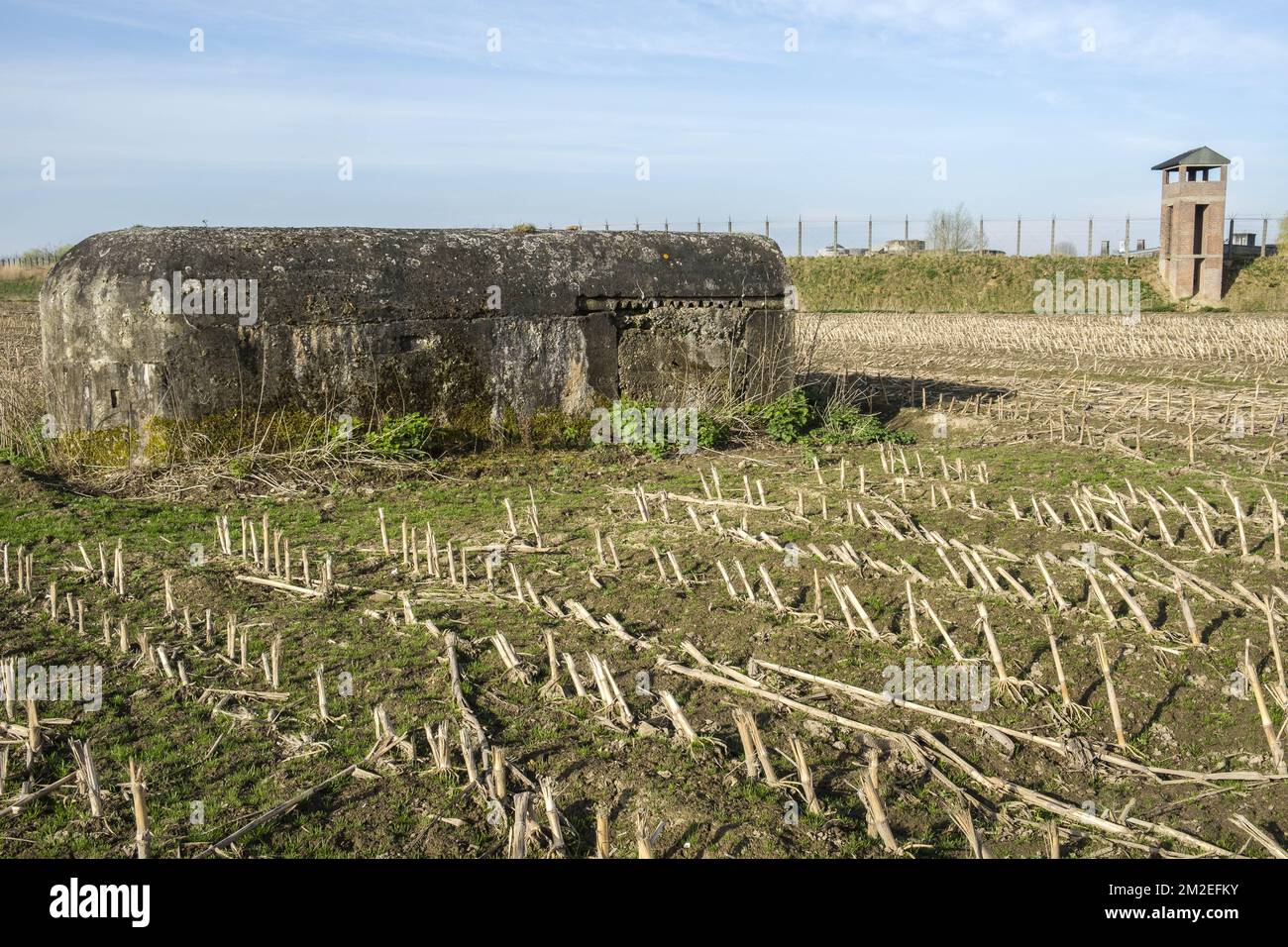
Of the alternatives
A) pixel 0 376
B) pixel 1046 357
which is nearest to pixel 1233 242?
pixel 1046 357

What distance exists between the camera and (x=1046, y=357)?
811 inches

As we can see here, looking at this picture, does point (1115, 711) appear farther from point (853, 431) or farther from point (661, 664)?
point (853, 431)

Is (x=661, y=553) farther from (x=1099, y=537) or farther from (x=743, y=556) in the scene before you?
(x=1099, y=537)

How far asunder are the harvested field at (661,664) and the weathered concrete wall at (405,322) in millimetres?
986

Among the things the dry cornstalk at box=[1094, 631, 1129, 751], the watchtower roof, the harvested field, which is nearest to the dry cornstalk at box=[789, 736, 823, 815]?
the harvested field

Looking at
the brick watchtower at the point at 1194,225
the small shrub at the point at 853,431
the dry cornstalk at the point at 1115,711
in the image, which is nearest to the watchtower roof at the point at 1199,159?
the brick watchtower at the point at 1194,225

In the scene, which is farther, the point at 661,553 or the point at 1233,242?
the point at 1233,242

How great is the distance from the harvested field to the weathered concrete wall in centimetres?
99

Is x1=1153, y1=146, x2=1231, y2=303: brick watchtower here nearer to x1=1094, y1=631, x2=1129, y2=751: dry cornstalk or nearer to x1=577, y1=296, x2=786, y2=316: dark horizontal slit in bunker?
x1=577, y1=296, x2=786, y2=316: dark horizontal slit in bunker

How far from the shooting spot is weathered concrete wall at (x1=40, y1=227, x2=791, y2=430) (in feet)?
31.1

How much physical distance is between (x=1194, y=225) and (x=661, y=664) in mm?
42876

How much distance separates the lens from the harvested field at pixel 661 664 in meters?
4.04

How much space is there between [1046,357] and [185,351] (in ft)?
51.9
